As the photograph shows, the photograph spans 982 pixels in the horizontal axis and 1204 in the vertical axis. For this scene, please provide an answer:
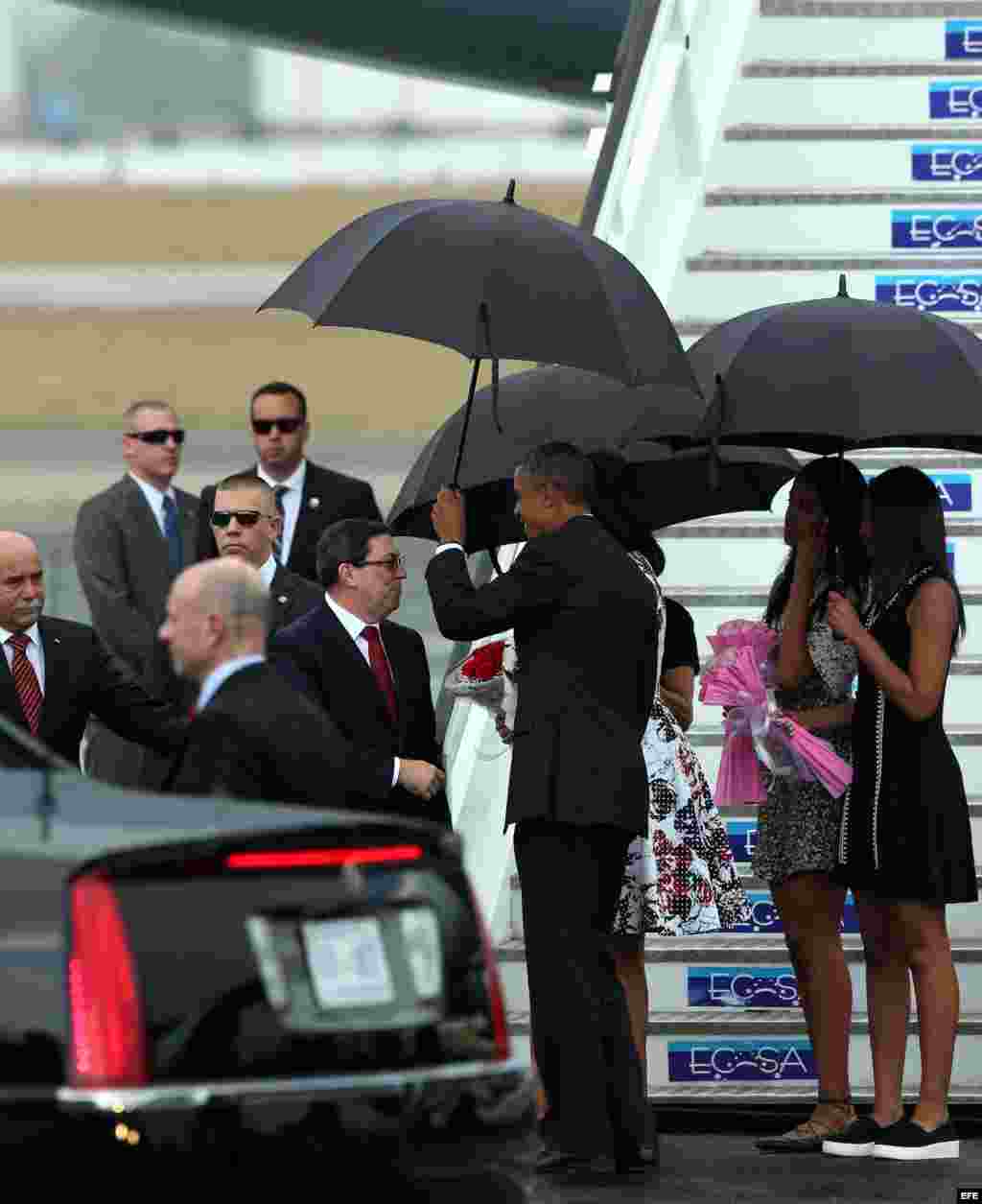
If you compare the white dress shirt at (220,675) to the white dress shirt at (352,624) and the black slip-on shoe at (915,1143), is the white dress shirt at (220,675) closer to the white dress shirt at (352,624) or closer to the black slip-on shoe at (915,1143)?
the white dress shirt at (352,624)

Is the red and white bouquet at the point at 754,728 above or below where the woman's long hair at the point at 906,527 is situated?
below

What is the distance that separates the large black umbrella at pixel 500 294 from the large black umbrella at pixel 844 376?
0.87 feet

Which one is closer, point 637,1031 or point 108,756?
point 637,1031

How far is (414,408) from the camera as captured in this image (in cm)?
4156

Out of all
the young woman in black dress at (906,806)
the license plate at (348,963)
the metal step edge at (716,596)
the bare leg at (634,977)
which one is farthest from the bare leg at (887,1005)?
the license plate at (348,963)

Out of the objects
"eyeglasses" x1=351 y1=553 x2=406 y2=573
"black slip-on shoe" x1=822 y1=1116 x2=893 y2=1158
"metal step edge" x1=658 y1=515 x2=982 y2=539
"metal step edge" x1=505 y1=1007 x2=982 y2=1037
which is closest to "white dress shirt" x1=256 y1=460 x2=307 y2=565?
"metal step edge" x1=658 y1=515 x2=982 y2=539

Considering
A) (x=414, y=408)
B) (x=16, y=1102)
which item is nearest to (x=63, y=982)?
(x=16, y=1102)

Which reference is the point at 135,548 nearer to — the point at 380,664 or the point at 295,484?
the point at 295,484

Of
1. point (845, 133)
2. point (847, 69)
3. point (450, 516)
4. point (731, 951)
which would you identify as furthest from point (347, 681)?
point (847, 69)

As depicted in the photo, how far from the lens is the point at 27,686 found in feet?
25.3

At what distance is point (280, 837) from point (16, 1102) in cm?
61

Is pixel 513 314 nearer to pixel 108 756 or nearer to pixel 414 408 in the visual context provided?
pixel 108 756

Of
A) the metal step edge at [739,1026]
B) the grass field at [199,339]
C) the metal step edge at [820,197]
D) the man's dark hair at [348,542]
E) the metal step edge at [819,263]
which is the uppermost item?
the grass field at [199,339]

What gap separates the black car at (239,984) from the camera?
448 cm
